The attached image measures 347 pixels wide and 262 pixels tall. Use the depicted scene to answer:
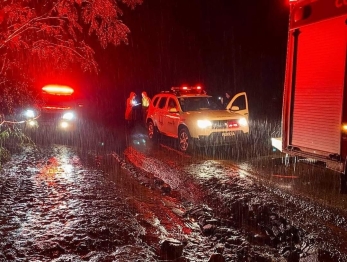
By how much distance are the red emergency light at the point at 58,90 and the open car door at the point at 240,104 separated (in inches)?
261

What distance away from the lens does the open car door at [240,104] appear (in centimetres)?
1314

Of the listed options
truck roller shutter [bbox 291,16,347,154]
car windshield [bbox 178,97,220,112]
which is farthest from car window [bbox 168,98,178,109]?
truck roller shutter [bbox 291,16,347,154]

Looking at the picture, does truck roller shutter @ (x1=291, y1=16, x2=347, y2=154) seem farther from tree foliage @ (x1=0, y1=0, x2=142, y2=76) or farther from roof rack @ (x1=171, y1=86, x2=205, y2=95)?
roof rack @ (x1=171, y1=86, x2=205, y2=95)

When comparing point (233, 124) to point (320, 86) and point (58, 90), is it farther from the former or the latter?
point (58, 90)

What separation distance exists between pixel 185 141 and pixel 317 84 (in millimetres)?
5587

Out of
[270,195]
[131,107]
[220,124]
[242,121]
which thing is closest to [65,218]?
[270,195]

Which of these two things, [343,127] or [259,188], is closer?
[343,127]

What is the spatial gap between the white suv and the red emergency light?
149 inches

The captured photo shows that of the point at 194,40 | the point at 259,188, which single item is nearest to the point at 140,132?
the point at 259,188

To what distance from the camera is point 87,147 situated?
1342cm

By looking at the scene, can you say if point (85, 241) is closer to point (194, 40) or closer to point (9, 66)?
point (9, 66)

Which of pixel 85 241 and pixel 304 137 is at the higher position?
pixel 304 137

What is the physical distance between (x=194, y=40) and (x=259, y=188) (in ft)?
78.7

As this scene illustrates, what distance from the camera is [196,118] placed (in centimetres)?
1168
